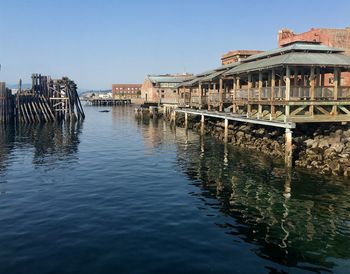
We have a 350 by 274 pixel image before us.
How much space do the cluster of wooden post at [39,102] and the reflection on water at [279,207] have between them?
4398 centimetres

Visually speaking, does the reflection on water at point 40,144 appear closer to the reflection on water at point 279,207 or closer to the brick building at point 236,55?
the reflection on water at point 279,207

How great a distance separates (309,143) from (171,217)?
574 inches

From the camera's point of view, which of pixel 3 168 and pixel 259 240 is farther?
pixel 3 168

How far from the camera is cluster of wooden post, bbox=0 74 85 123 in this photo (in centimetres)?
6022

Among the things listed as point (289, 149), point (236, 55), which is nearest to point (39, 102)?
point (236, 55)

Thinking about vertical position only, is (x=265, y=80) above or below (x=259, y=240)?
above

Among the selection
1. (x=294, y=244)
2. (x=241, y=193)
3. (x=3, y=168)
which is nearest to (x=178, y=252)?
(x=294, y=244)

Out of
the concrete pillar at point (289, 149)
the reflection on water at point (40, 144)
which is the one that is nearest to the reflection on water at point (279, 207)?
the concrete pillar at point (289, 149)

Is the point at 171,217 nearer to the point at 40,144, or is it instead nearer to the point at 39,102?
the point at 40,144

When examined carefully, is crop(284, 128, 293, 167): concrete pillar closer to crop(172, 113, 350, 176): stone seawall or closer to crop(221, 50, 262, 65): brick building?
crop(172, 113, 350, 176): stone seawall

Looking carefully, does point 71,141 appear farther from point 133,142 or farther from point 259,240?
point 259,240

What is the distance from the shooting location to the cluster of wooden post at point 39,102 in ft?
198

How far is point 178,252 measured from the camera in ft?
38.0

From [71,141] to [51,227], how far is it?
2738cm
